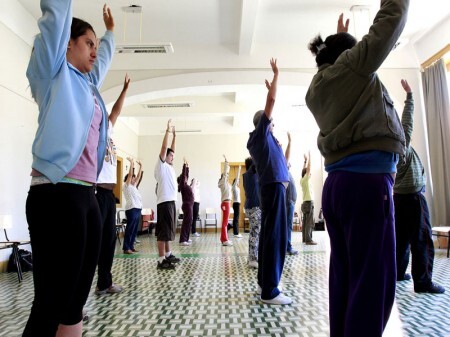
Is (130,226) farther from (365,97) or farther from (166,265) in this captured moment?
(365,97)

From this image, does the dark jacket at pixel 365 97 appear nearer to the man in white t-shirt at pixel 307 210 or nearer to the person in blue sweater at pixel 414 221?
the person in blue sweater at pixel 414 221

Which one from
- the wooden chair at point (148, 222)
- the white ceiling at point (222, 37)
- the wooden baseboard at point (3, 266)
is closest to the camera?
the wooden baseboard at point (3, 266)

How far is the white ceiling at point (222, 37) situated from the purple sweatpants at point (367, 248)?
166 inches

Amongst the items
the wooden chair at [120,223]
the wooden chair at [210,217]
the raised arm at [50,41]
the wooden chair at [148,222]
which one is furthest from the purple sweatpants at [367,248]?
the wooden chair at [210,217]

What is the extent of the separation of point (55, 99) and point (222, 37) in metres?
5.50

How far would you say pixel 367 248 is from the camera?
1.08 meters

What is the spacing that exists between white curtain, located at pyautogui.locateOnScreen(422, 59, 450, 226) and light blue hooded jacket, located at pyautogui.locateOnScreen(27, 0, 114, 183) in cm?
623

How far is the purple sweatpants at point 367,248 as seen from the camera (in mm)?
1055

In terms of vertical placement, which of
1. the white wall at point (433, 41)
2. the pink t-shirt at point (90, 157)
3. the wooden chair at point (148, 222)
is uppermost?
the white wall at point (433, 41)

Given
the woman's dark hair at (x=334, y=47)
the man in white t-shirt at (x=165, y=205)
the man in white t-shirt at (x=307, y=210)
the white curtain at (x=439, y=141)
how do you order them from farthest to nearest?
1. the man in white t-shirt at (x=307, y=210)
2. the white curtain at (x=439, y=141)
3. the man in white t-shirt at (x=165, y=205)
4. the woman's dark hair at (x=334, y=47)

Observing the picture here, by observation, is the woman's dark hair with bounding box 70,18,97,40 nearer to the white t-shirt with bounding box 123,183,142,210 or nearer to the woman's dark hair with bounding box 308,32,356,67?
the woman's dark hair with bounding box 308,32,356,67

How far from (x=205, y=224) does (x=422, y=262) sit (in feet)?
29.0

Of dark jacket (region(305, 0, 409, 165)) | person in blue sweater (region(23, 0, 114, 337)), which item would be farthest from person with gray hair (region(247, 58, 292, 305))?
person in blue sweater (region(23, 0, 114, 337))

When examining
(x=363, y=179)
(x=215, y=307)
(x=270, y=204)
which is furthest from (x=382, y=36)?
(x=215, y=307)
